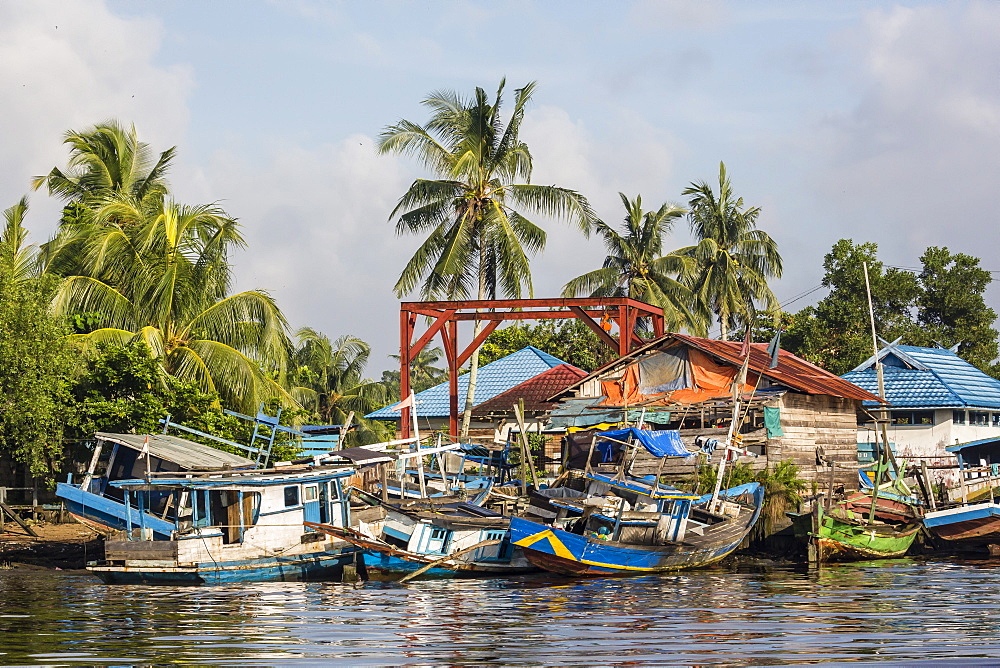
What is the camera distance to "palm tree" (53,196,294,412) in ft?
99.1

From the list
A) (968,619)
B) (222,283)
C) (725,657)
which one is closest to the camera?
(725,657)

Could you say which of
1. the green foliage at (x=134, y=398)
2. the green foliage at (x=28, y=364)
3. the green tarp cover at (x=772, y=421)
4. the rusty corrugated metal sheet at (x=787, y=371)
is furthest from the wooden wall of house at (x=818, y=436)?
the green foliage at (x=28, y=364)

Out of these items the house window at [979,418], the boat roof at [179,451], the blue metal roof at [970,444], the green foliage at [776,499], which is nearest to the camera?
the boat roof at [179,451]

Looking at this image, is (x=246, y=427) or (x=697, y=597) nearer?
(x=697, y=597)

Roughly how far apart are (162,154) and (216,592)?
20.3 m

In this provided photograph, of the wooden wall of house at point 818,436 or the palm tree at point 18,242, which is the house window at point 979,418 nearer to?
the wooden wall of house at point 818,436

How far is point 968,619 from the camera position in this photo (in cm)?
1596

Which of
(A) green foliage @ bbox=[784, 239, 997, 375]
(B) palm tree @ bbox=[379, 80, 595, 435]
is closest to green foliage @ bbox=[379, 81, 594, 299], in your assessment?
(B) palm tree @ bbox=[379, 80, 595, 435]

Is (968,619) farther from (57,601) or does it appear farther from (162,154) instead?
(162,154)

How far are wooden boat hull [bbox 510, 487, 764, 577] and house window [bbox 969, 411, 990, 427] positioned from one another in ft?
76.6

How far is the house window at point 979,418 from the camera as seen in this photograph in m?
43.5

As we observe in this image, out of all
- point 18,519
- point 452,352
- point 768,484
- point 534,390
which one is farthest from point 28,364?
point 534,390

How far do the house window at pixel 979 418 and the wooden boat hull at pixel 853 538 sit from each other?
699 inches

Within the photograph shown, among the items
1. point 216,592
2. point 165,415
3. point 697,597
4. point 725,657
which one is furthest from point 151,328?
point 725,657
